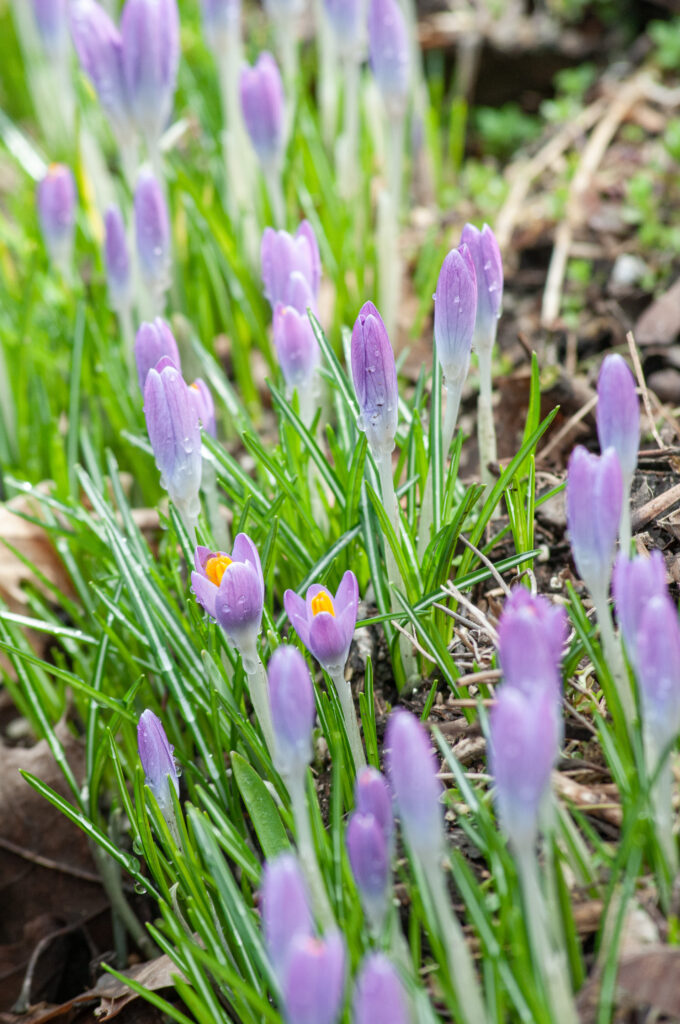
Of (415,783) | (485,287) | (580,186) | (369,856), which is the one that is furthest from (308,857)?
(580,186)

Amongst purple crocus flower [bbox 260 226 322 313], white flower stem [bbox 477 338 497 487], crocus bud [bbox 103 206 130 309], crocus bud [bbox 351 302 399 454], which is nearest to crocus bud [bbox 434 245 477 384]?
crocus bud [bbox 351 302 399 454]

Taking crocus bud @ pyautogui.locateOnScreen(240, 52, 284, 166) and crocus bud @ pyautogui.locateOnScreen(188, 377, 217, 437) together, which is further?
crocus bud @ pyautogui.locateOnScreen(240, 52, 284, 166)

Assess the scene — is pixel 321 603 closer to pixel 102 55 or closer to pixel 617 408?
pixel 617 408

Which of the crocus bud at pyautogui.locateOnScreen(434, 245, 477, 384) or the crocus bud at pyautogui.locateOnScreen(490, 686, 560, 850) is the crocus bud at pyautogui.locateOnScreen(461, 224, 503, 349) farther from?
the crocus bud at pyautogui.locateOnScreen(490, 686, 560, 850)

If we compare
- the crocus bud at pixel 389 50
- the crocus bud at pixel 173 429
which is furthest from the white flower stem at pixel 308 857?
the crocus bud at pixel 389 50

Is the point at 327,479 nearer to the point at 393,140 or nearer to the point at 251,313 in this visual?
the point at 251,313

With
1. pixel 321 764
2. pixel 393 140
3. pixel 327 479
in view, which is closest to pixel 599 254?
pixel 393 140

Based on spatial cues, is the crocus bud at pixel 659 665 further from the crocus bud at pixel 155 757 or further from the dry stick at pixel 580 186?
the dry stick at pixel 580 186
